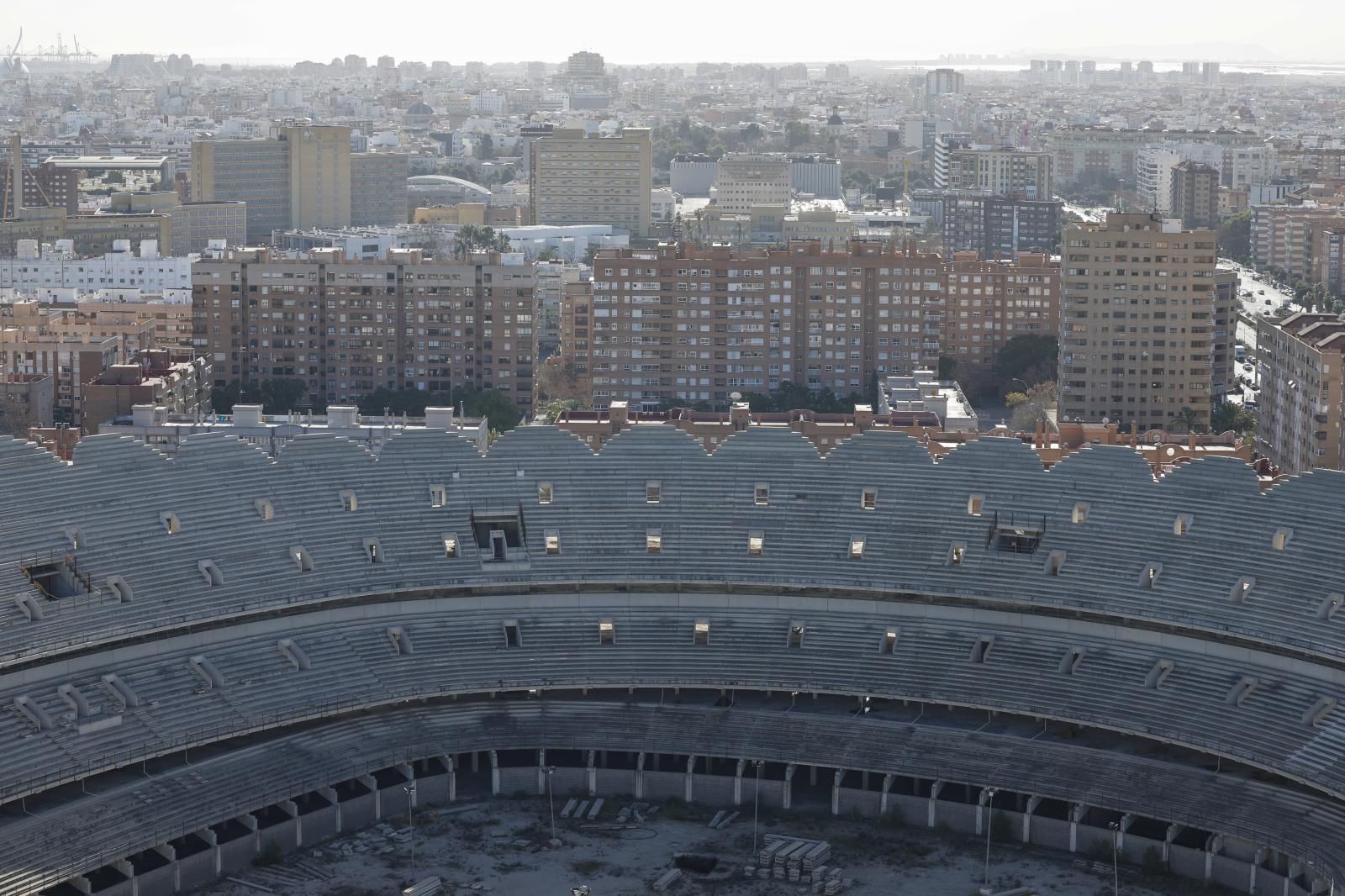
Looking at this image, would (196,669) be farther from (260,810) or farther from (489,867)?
(489,867)

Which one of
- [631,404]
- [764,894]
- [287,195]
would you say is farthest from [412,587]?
[287,195]

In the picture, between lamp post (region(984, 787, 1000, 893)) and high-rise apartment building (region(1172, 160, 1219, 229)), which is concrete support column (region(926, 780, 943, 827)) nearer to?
lamp post (region(984, 787, 1000, 893))

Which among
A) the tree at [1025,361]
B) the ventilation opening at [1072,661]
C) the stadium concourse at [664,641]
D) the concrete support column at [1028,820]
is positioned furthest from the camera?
the tree at [1025,361]

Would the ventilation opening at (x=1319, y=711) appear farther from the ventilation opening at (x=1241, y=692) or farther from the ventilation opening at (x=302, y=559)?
the ventilation opening at (x=302, y=559)

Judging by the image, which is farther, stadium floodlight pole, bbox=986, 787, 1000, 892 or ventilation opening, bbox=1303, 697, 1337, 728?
ventilation opening, bbox=1303, 697, 1337, 728

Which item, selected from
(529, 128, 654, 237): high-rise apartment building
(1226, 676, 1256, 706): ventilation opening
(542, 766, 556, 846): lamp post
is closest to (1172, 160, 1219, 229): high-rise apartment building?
(529, 128, 654, 237): high-rise apartment building

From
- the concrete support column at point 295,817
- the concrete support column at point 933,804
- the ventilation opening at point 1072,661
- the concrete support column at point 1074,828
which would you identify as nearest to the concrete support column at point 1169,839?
the concrete support column at point 1074,828

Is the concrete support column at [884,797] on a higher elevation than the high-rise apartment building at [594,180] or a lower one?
lower
